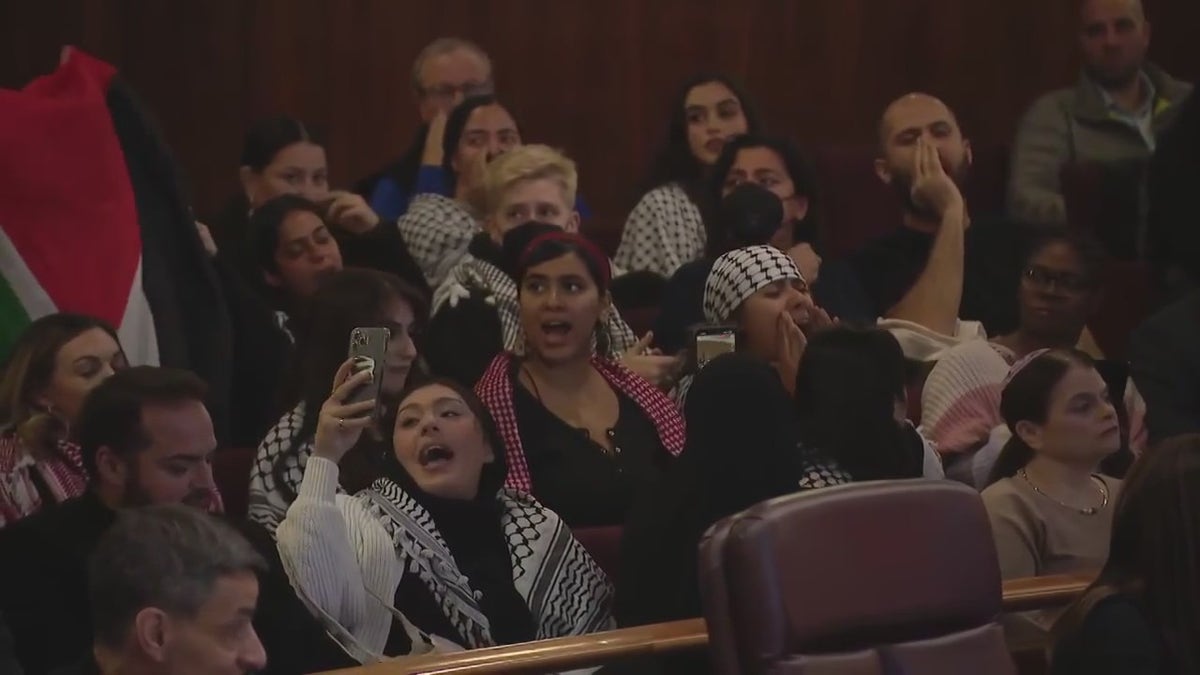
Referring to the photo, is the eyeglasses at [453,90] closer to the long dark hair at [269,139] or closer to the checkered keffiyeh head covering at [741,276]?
the long dark hair at [269,139]

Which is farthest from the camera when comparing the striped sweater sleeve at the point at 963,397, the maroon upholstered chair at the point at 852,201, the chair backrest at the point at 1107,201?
the maroon upholstered chair at the point at 852,201

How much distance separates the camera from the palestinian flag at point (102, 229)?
3.50 meters

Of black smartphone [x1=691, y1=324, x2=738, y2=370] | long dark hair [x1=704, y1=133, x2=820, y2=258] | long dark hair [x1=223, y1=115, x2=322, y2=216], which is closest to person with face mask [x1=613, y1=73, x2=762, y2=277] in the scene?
long dark hair [x1=704, y1=133, x2=820, y2=258]

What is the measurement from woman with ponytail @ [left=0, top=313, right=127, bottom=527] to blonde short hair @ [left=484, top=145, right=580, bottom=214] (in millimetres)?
1116

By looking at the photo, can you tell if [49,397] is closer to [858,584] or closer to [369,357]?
[369,357]

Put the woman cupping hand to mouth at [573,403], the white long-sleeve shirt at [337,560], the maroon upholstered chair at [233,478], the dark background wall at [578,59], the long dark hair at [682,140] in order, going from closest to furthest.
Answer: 1. the white long-sleeve shirt at [337,560]
2. the maroon upholstered chair at [233,478]
3. the woman cupping hand to mouth at [573,403]
4. the long dark hair at [682,140]
5. the dark background wall at [578,59]

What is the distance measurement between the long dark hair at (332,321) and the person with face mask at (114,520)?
45 cm

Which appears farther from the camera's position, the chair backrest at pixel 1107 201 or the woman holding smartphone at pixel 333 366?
the chair backrest at pixel 1107 201

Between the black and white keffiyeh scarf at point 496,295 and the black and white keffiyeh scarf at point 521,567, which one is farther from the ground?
the black and white keffiyeh scarf at point 496,295

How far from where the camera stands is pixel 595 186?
5.52m

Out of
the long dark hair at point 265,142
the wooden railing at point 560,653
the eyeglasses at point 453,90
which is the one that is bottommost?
the wooden railing at point 560,653

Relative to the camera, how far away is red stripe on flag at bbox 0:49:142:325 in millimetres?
3502

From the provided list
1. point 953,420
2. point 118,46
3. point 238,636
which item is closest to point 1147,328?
point 953,420

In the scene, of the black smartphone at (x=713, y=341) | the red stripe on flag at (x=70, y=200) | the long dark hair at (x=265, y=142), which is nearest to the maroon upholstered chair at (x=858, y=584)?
the black smartphone at (x=713, y=341)
